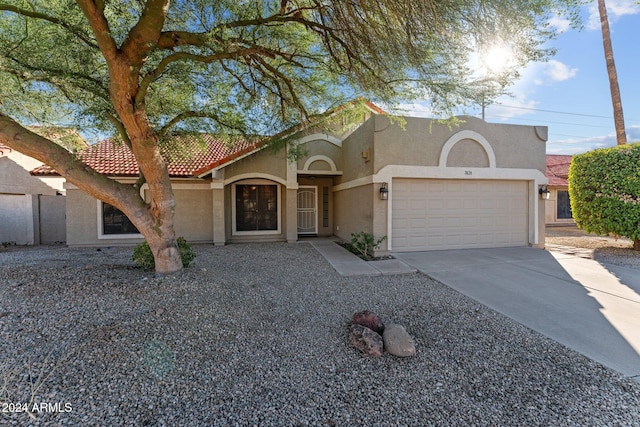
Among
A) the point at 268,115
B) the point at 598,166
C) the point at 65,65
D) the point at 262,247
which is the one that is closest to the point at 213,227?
the point at 262,247

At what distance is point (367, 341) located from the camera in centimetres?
356

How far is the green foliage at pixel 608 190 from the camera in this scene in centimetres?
935

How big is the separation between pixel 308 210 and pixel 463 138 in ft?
24.7

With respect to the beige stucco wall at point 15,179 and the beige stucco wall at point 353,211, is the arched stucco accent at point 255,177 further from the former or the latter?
the beige stucco wall at point 15,179

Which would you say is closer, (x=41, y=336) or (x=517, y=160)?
(x=41, y=336)

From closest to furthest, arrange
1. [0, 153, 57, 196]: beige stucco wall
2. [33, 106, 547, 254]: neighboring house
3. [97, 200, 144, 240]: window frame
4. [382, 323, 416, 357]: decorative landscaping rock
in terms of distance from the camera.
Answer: [382, 323, 416, 357]: decorative landscaping rock, [33, 106, 547, 254]: neighboring house, [97, 200, 144, 240]: window frame, [0, 153, 57, 196]: beige stucco wall

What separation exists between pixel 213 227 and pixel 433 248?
8.58m

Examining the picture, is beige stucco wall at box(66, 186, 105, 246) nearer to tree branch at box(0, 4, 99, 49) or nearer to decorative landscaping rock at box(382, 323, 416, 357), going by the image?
tree branch at box(0, 4, 99, 49)

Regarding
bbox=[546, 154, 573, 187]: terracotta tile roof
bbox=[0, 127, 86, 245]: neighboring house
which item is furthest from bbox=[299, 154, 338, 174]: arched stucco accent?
bbox=[546, 154, 573, 187]: terracotta tile roof

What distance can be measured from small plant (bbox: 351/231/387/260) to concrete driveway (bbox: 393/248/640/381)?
82 centimetres

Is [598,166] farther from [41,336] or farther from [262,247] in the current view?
[41,336]

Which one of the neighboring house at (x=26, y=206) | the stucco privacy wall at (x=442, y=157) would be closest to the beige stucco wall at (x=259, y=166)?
the stucco privacy wall at (x=442, y=157)

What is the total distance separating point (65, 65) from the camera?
613 centimetres

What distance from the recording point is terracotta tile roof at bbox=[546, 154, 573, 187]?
57.6ft
